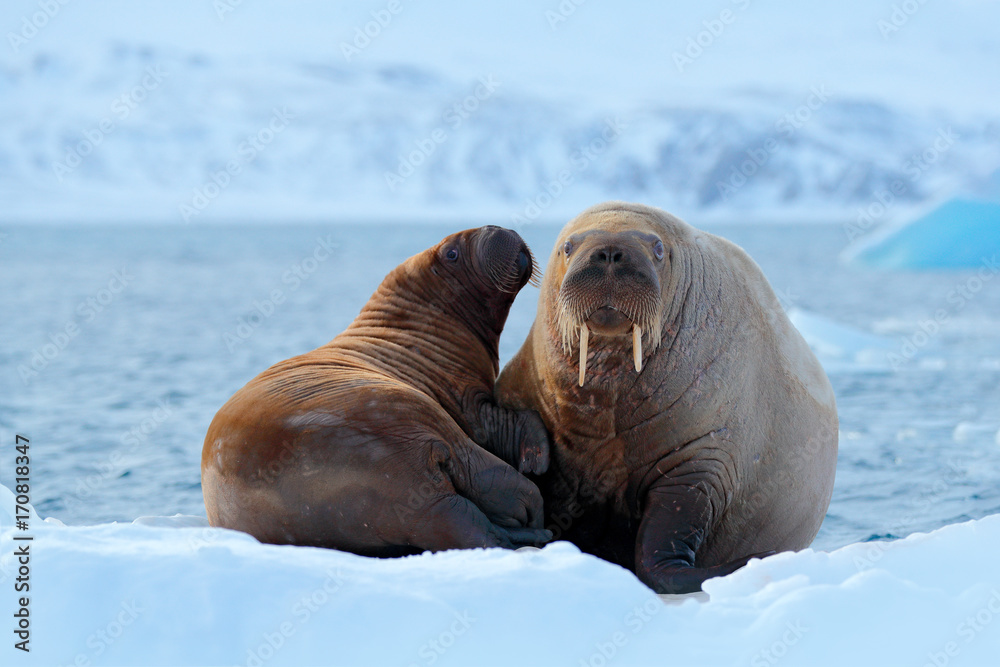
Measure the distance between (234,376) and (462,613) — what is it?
1287cm

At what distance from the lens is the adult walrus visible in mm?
4414

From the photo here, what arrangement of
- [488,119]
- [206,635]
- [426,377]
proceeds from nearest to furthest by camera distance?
[206,635]
[426,377]
[488,119]

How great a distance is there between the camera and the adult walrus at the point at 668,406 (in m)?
4.41

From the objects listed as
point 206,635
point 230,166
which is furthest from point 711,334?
point 230,166

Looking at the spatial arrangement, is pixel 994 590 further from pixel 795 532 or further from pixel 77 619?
pixel 77 619

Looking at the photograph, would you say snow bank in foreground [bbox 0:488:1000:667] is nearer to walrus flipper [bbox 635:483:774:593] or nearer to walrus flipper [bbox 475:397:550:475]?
walrus flipper [bbox 635:483:774:593]

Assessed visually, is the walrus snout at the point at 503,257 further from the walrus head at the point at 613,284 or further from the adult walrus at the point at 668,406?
the walrus head at the point at 613,284

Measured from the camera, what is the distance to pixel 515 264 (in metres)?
5.35

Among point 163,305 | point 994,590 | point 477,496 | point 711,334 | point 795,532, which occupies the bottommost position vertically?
point 163,305

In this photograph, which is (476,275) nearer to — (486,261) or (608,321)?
(486,261)

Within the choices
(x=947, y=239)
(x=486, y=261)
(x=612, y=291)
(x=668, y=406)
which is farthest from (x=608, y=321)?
(x=947, y=239)

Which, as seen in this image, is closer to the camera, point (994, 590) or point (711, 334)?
point (994, 590)

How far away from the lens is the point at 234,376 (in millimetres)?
15555

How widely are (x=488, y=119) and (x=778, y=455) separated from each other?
127297mm
